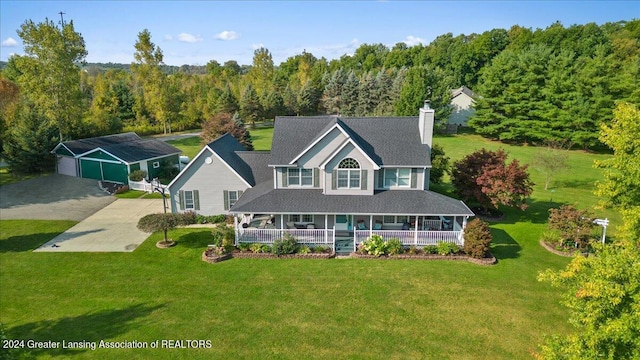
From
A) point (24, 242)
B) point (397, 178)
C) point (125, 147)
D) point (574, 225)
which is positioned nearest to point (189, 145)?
point (125, 147)

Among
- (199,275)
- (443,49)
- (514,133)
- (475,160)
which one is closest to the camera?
(199,275)

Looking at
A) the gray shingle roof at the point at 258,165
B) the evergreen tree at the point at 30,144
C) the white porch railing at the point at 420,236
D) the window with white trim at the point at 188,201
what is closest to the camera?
the white porch railing at the point at 420,236

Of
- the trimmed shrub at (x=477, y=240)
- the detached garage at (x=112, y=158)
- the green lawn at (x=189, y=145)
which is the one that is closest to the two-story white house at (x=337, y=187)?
the trimmed shrub at (x=477, y=240)

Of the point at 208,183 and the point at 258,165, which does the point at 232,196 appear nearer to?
the point at 208,183

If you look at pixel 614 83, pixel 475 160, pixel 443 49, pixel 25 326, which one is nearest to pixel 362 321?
pixel 25 326

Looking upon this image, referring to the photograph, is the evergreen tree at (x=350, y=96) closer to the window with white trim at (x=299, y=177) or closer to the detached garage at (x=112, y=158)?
the detached garage at (x=112, y=158)

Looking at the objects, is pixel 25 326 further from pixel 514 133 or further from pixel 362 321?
pixel 514 133
